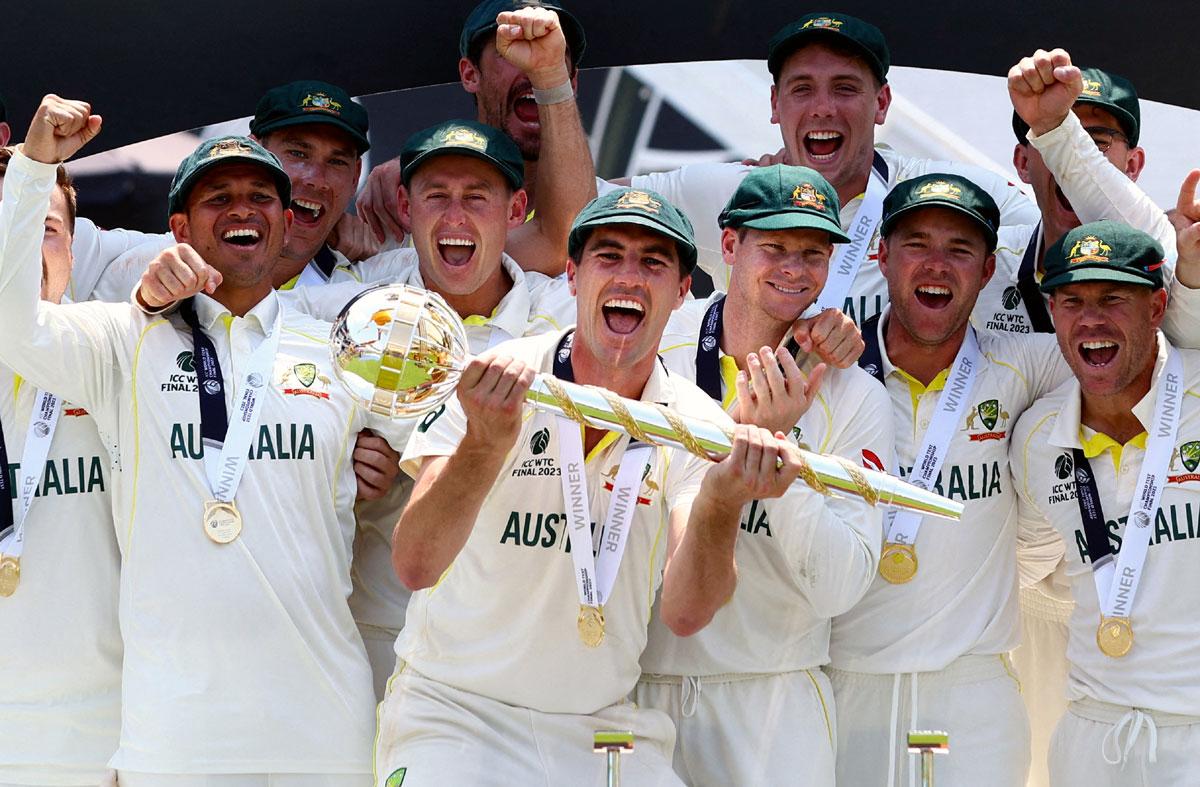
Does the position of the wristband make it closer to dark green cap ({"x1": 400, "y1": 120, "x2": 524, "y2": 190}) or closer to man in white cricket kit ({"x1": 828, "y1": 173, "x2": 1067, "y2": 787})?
dark green cap ({"x1": 400, "y1": 120, "x2": 524, "y2": 190})

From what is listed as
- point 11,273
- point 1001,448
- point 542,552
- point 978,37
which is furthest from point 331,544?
point 978,37

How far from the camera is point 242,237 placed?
5.43 metres

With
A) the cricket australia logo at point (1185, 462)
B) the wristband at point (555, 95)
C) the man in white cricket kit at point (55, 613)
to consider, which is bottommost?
the man in white cricket kit at point (55, 613)

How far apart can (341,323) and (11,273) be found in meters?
1.51

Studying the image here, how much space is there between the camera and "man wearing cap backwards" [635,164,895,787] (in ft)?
17.0

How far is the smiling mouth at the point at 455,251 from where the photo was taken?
5746 mm

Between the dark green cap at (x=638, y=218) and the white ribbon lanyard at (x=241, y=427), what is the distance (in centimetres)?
103

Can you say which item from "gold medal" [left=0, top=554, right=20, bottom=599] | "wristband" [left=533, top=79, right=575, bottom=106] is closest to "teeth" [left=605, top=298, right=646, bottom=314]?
"wristband" [left=533, top=79, right=575, bottom=106]

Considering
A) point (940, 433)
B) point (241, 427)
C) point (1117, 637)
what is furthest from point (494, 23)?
point (1117, 637)

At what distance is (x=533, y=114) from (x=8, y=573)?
2.63 metres

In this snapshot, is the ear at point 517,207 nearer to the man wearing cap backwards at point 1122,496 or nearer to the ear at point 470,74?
the ear at point 470,74

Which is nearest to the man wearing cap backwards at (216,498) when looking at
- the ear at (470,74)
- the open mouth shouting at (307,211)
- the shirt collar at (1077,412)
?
the open mouth shouting at (307,211)

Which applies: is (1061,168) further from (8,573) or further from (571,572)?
(8,573)

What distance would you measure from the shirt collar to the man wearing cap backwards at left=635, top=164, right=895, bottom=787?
2.00ft
